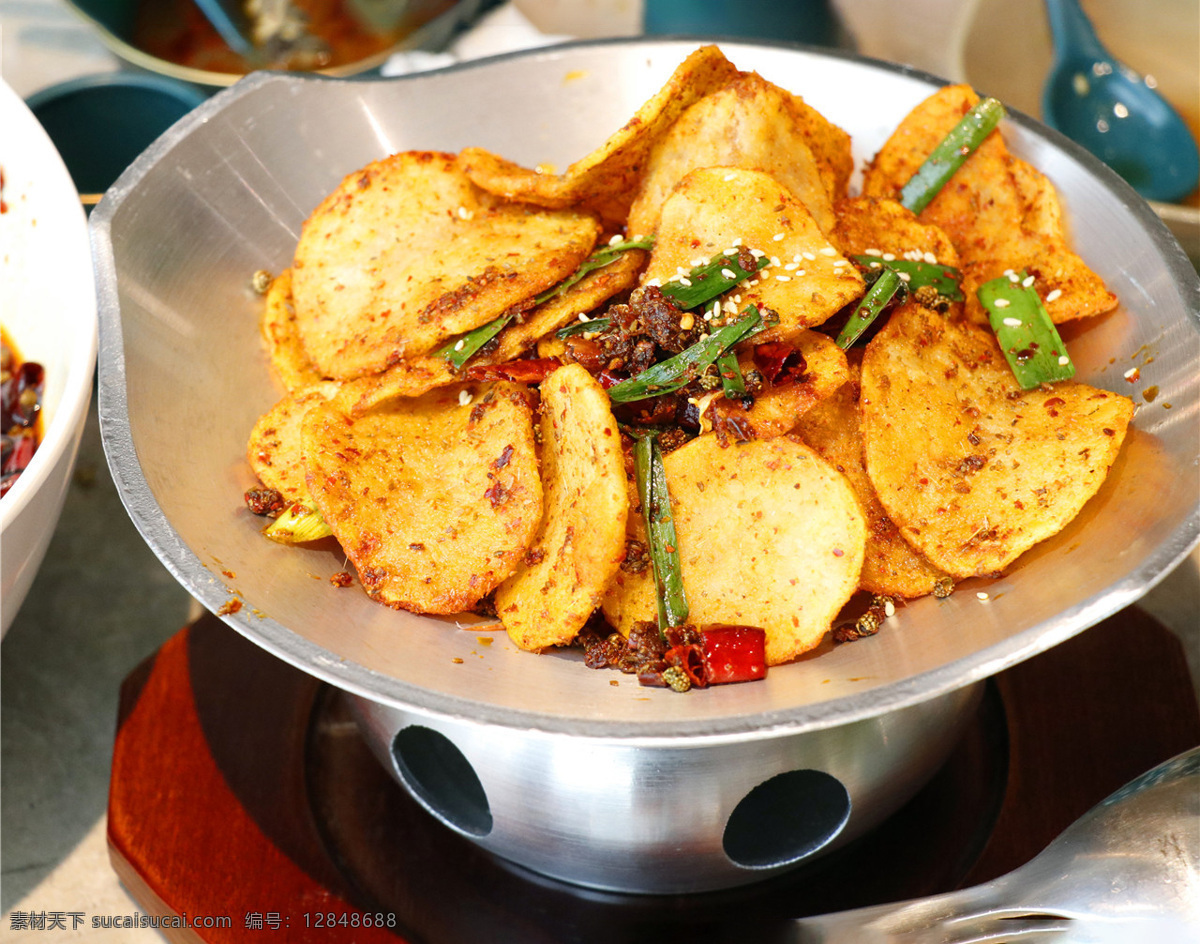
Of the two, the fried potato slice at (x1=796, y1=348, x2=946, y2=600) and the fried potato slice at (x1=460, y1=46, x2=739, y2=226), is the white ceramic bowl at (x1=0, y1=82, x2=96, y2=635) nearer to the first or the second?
the fried potato slice at (x1=460, y1=46, x2=739, y2=226)

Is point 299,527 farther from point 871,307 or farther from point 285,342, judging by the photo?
point 871,307

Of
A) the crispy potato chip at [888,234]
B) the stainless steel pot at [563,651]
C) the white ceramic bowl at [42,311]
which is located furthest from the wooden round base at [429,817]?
the crispy potato chip at [888,234]

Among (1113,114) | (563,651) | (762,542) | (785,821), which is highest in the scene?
(1113,114)

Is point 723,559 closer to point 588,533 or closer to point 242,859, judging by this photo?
point 588,533

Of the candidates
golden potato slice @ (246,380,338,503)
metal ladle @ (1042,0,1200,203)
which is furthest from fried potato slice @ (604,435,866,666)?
metal ladle @ (1042,0,1200,203)

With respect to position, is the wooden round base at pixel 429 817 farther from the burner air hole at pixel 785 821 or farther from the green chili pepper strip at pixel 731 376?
the green chili pepper strip at pixel 731 376

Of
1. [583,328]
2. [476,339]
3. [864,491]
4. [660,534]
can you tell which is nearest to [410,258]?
[476,339]
